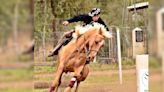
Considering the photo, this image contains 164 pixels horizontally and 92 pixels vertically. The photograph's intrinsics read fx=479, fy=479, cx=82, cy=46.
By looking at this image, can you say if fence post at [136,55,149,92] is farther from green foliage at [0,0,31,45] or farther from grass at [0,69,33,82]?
green foliage at [0,0,31,45]

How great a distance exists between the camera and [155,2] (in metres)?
7.22

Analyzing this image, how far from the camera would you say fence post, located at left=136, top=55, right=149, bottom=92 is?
5.31ft

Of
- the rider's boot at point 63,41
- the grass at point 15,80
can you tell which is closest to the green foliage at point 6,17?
the grass at point 15,80

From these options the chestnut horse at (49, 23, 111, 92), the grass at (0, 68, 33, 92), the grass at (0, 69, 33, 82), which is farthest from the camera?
the grass at (0, 69, 33, 82)

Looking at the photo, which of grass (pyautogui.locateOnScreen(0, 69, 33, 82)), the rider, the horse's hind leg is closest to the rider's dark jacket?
the rider

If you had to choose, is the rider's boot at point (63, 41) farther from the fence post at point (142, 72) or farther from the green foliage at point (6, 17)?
the green foliage at point (6, 17)

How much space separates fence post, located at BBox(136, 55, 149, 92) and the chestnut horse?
148 millimetres

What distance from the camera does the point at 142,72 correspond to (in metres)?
1.62

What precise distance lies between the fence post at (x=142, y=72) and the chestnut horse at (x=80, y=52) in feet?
0.49

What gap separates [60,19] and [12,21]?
17.3ft

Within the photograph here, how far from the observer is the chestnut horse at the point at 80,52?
1533 millimetres

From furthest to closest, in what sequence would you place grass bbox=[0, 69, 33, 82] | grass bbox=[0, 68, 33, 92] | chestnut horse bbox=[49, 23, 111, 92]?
grass bbox=[0, 69, 33, 82] → grass bbox=[0, 68, 33, 92] → chestnut horse bbox=[49, 23, 111, 92]

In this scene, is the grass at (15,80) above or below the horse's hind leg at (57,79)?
below

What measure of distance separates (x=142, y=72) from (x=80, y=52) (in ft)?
0.76
